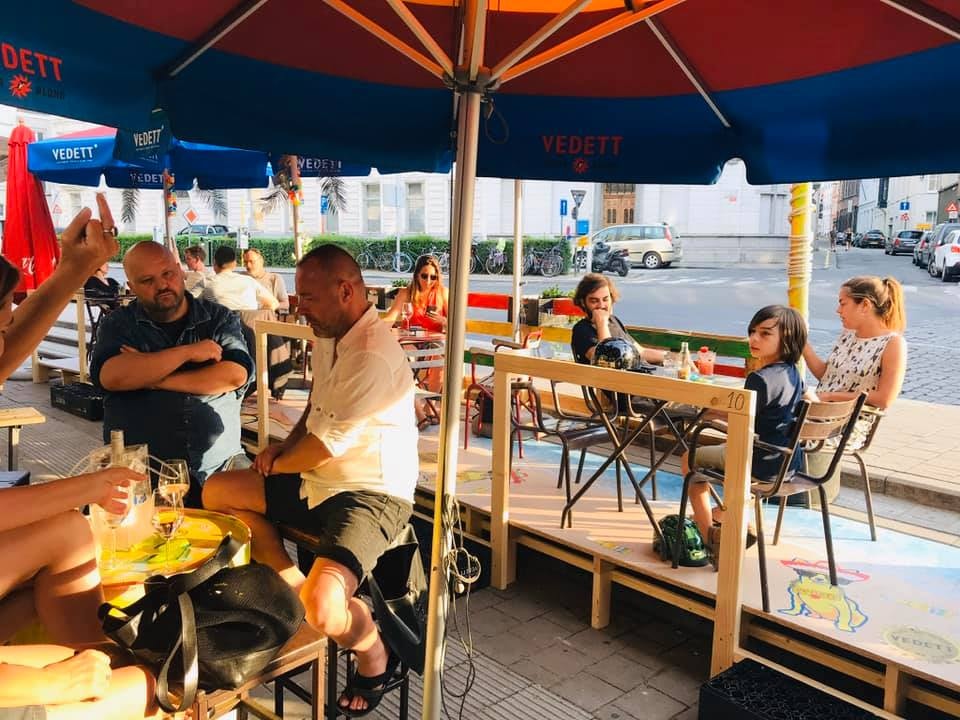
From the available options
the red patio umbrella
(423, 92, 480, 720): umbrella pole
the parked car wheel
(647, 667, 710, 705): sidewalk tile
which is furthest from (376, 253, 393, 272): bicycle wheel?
(423, 92, 480, 720): umbrella pole

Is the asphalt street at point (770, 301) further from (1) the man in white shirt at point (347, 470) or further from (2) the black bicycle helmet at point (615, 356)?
(1) the man in white shirt at point (347, 470)

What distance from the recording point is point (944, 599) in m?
3.20

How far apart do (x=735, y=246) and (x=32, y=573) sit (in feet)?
127

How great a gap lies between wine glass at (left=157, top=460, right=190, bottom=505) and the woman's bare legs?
34cm

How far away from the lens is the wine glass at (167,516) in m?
2.34

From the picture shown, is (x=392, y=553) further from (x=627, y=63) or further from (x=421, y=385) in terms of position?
(x=421, y=385)

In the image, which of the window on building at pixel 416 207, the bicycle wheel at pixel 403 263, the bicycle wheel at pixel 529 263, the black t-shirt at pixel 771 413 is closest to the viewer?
the black t-shirt at pixel 771 413

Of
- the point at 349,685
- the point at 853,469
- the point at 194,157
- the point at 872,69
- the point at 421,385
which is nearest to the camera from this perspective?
the point at 349,685

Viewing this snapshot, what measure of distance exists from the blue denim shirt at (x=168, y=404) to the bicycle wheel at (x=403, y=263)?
98.0 feet

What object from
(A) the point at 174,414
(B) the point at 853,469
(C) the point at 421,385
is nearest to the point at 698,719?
(A) the point at 174,414

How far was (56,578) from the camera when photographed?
2006mm

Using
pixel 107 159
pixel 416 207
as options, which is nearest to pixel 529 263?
pixel 416 207

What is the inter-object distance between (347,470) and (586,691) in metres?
1.33

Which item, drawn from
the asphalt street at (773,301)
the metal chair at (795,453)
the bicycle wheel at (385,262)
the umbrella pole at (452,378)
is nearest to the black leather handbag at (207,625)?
the umbrella pole at (452,378)
